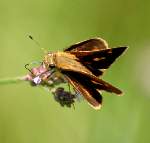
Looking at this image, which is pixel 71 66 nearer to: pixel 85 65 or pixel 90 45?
pixel 85 65

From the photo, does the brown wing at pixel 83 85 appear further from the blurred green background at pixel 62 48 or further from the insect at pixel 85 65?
the blurred green background at pixel 62 48

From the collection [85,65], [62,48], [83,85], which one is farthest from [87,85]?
[62,48]

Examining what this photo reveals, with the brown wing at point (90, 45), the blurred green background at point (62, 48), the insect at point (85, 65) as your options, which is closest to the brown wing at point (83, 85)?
the insect at point (85, 65)

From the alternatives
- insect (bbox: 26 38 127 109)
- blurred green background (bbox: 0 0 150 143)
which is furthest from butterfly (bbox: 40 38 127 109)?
blurred green background (bbox: 0 0 150 143)

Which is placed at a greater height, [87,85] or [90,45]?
[90,45]

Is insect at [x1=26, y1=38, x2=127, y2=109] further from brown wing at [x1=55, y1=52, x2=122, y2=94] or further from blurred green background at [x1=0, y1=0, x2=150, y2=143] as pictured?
blurred green background at [x1=0, y1=0, x2=150, y2=143]
